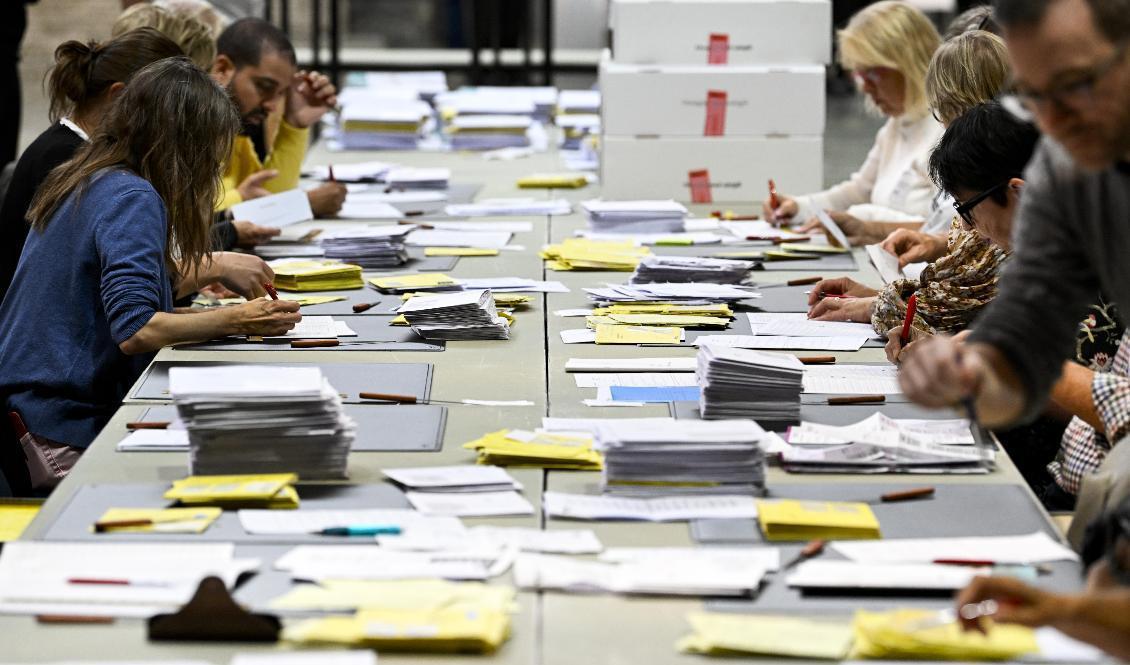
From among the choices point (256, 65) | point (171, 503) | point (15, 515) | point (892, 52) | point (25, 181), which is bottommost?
point (15, 515)

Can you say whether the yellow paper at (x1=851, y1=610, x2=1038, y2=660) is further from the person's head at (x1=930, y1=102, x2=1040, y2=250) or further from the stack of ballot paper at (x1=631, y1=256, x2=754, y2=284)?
the stack of ballot paper at (x1=631, y1=256, x2=754, y2=284)

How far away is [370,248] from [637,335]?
113cm

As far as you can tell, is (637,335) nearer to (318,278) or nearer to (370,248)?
(318,278)

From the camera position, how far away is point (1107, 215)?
1787 millimetres

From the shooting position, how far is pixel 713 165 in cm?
532

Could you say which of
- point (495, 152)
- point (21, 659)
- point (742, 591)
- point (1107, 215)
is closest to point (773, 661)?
point (742, 591)

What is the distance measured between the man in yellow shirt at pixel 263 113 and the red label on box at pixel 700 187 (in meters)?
1.21

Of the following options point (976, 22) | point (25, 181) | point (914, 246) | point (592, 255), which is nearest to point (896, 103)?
point (976, 22)

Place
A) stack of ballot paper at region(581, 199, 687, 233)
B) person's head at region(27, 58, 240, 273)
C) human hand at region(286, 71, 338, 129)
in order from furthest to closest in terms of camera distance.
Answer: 1. human hand at region(286, 71, 338, 129)
2. stack of ballot paper at region(581, 199, 687, 233)
3. person's head at region(27, 58, 240, 273)

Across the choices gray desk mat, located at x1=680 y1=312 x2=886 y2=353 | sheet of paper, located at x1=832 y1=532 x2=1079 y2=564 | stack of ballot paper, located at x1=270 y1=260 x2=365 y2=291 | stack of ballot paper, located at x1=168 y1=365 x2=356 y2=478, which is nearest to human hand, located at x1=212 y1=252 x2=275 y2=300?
stack of ballot paper, located at x1=270 y1=260 x2=365 y2=291

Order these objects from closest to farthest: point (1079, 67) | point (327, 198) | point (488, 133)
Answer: point (1079, 67) < point (327, 198) < point (488, 133)

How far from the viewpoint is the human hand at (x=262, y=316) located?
318 centimetres

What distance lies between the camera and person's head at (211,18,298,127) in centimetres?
505

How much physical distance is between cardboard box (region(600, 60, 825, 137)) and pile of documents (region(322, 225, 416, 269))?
4.34 ft
